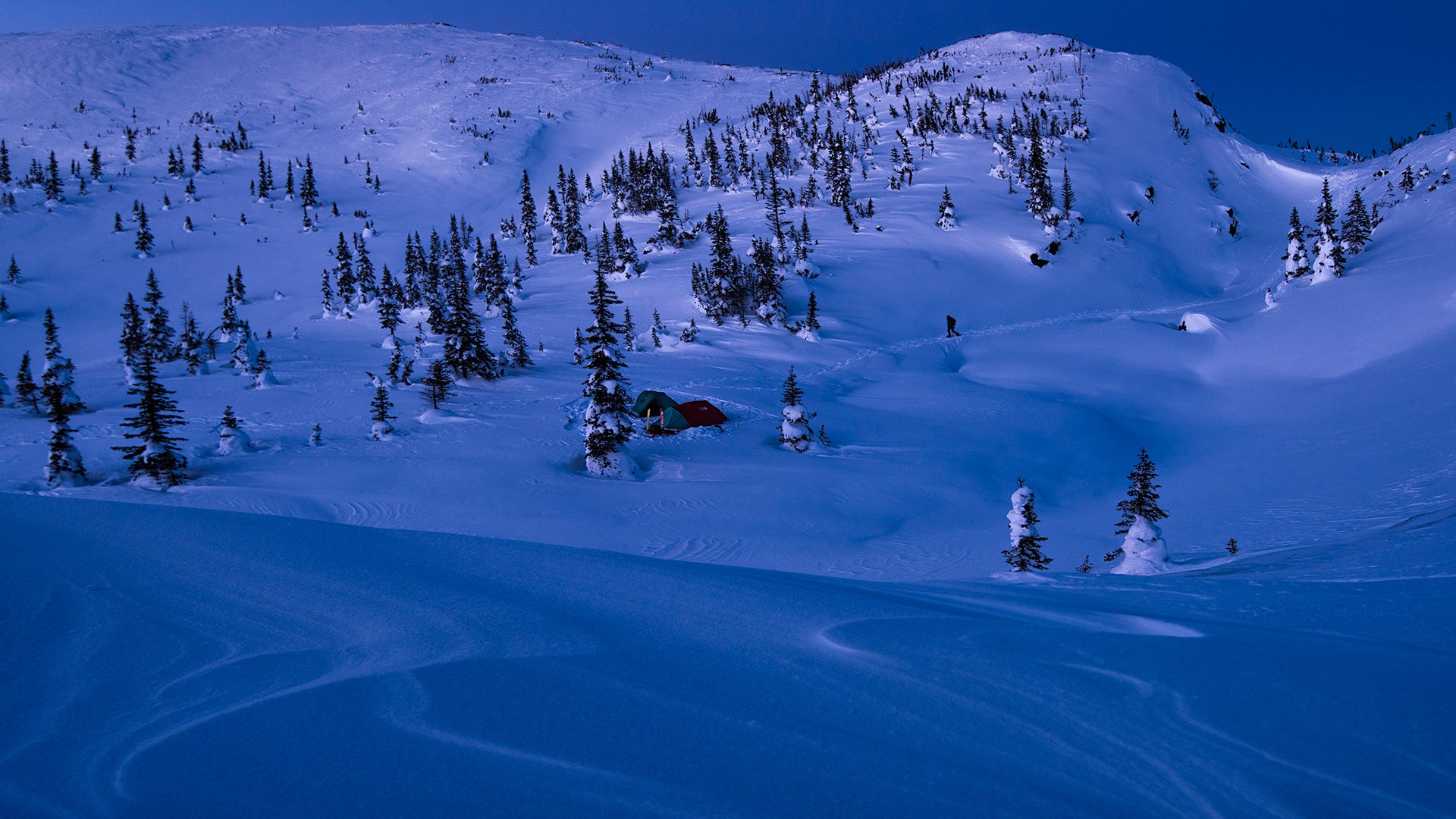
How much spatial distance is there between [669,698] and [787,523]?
43.6 feet

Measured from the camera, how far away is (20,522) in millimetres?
4223

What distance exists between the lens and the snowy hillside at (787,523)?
1921 mm

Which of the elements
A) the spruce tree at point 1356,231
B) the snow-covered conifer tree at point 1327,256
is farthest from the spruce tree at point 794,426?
the spruce tree at point 1356,231

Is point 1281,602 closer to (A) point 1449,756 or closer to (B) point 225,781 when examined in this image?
(A) point 1449,756

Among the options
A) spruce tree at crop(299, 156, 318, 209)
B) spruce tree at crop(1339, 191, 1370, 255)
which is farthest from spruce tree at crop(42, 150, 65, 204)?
spruce tree at crop(1339, 191, 1370, 255)

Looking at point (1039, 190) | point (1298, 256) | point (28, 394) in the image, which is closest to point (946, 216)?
point (1039, 190)

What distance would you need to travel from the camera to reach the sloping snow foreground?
176 centimetres

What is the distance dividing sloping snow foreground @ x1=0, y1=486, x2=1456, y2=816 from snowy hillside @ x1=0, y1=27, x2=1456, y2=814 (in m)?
0.02

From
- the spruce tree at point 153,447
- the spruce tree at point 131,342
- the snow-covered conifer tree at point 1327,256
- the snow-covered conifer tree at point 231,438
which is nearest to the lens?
the spruce tree at point 153,447

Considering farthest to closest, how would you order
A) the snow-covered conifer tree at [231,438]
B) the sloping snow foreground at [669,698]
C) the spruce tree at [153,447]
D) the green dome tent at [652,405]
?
the green dome tent at [652,405] < the snow-covered conifer tree at [231,438] < the spruce tree at [153,447] < the sloping snow foreground at [669,698]

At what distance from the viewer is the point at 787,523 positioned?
15336mm

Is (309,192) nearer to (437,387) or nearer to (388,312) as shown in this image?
(388,312)

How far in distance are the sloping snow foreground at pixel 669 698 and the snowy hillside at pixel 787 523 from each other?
0.06 ft

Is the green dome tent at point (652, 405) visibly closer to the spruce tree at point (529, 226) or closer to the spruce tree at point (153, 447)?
the spruce tree at point (153, 447)
